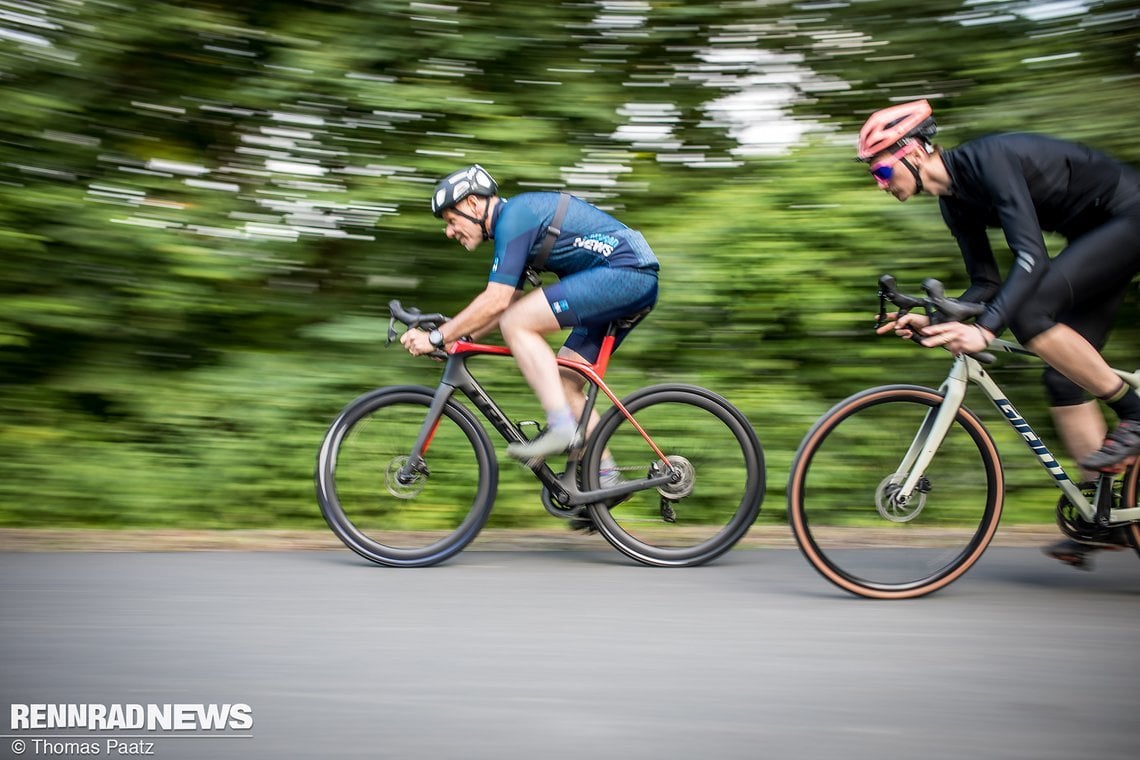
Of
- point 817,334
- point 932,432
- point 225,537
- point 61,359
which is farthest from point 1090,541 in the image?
point 61,359

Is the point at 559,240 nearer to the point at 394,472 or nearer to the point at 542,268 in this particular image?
the point at 542,268

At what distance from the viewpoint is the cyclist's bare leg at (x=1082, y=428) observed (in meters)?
4.69

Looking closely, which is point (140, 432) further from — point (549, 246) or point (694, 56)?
point (694, 56)

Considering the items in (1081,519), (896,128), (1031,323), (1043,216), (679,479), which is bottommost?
(1081,519)

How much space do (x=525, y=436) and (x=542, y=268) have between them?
820mm

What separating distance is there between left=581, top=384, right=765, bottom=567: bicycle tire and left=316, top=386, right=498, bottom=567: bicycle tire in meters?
0.56

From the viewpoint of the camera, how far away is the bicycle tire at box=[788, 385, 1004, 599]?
447 cm

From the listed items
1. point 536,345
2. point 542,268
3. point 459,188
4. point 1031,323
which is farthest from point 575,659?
point 459,188

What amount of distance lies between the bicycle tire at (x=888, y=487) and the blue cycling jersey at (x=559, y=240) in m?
1.30

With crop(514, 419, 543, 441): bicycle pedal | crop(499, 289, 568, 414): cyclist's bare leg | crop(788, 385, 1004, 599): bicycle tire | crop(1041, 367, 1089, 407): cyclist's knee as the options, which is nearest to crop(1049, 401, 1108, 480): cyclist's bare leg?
crop(1041, 367, 1089, 407): cyclist's knee

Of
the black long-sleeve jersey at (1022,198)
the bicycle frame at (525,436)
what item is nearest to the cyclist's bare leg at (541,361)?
the bicycle frame at (525,436)

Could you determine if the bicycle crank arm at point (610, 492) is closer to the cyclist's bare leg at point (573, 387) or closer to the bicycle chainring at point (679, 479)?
the bicycle chainring at point (679, 479)

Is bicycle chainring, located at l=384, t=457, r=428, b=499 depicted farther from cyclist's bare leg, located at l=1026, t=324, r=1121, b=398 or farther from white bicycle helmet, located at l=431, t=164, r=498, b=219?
cyclist's bare leg, located at l=1026, t=324, r=1121, b=398

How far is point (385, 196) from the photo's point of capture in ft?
23.3
